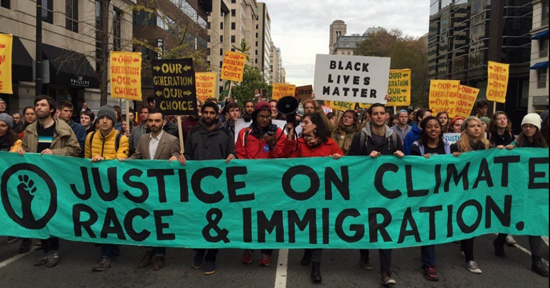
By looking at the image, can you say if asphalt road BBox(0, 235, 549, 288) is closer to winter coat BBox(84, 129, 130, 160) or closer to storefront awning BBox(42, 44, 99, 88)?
winter coat BBox(84, 129, 130, 160)

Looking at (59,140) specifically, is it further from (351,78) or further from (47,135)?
(351,78)

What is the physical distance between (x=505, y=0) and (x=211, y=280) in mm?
48206

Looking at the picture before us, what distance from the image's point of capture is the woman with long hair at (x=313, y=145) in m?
4.50

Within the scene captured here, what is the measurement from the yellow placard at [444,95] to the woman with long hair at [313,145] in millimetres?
6794

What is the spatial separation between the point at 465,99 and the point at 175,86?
7.99 m

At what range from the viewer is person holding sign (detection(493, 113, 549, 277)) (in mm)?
4594

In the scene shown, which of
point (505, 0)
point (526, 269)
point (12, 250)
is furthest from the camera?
point (505, 0)

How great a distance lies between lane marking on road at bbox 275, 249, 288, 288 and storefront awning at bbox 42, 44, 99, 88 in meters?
13.0

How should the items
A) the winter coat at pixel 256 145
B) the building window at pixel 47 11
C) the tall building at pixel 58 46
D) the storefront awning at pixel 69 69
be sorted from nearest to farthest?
the winter coat at pixel 256 145, the tall building at pixel 58 46, the storefront awning at pixel 69 69, the building window at pixel 47 11

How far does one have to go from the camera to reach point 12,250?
533 cm

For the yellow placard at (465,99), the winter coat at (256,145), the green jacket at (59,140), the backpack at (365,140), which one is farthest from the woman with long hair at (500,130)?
the green jacket at (59,140)

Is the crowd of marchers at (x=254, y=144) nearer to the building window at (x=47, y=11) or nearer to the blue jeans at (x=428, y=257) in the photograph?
the blue jeans at (x=428, y=257)

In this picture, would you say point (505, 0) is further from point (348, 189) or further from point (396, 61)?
point (348, 189)

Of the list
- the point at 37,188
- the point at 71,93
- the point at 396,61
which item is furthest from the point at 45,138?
the point at 396,61
